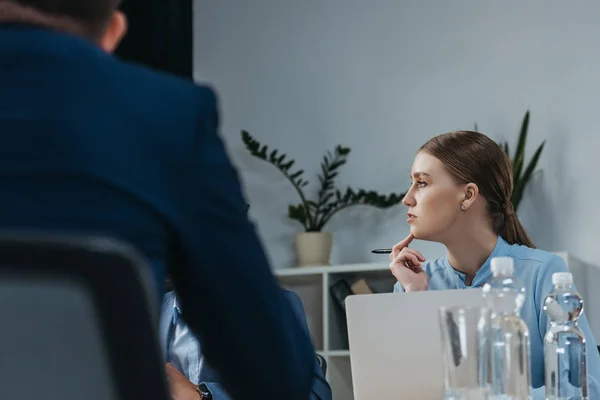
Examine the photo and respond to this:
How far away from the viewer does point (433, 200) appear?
2539 millimetres

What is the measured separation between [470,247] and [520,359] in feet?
3.68

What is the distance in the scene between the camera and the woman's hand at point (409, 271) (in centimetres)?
238

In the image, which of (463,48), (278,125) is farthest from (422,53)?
(278,125)

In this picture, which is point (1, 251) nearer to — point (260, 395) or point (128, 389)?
point (128, 389)

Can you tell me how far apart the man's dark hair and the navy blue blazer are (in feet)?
0.08

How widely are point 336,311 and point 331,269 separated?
0.68ft

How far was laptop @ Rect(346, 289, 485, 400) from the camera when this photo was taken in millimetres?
1604

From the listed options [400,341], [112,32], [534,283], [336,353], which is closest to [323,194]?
[336,353]

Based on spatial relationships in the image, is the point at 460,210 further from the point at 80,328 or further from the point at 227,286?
the point at 80,328

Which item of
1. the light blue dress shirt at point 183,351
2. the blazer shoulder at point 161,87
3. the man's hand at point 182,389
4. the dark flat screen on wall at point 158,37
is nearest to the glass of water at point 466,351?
the blazer shoulder at point 161,87

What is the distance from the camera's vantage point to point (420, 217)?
2.56 metres

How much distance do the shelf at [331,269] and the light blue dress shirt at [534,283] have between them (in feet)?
3.74

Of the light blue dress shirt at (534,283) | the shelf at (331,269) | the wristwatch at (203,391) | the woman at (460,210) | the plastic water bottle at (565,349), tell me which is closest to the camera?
the plastic water bottle at (565,349)

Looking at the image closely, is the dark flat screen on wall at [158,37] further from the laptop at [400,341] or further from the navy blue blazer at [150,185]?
the navy blue blazer at [150,185]
